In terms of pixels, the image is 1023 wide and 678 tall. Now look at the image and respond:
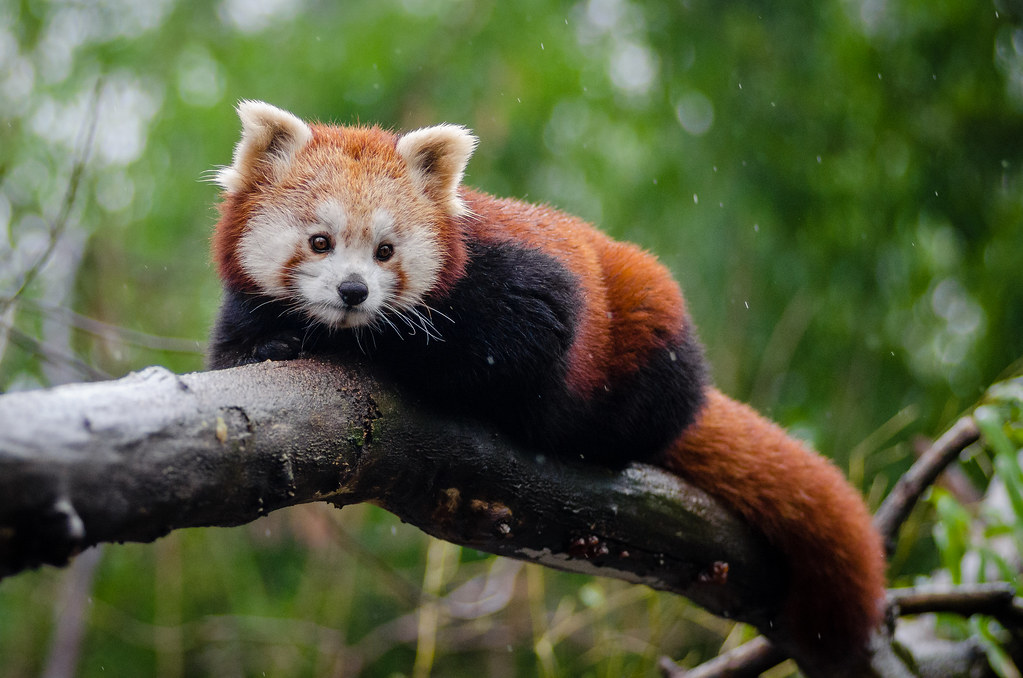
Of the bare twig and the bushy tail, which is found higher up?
the bushy tail

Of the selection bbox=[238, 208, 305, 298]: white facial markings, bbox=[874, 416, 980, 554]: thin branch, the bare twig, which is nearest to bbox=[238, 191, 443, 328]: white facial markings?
bbox=[238, 208, 305, 298]: white facial markings

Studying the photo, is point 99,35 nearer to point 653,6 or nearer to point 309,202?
point 653,6

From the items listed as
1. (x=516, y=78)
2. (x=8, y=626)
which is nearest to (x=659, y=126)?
(x=516, y=78)

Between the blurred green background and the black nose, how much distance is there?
2204mm

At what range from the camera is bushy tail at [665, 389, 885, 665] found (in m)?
2.49

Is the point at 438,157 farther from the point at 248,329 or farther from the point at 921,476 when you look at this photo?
the point at 921,476

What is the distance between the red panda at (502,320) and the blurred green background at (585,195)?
156cm

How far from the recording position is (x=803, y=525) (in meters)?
2.49

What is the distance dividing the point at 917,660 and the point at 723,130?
2.90 m

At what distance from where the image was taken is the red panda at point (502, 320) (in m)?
2.01

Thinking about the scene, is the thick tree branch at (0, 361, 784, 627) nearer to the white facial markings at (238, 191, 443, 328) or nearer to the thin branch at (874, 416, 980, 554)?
the white facial markings at (238, 191, 443, 328)

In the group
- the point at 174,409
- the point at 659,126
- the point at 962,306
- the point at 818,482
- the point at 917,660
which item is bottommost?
the point at 917,660

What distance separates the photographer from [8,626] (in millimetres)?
5391

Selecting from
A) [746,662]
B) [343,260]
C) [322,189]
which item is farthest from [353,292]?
[746,662]
